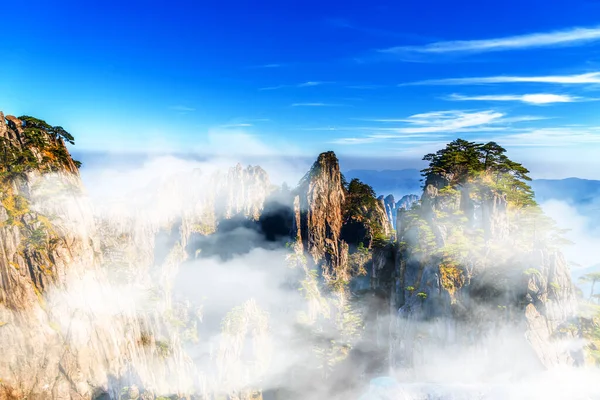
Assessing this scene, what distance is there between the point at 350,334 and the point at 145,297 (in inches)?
1430

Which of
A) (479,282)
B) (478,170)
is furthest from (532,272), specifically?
(478,170)

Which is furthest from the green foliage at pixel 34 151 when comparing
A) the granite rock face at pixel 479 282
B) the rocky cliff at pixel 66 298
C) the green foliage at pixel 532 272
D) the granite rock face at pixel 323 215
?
the green foliage at pixel 532 272

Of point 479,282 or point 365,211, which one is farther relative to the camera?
point 365,211

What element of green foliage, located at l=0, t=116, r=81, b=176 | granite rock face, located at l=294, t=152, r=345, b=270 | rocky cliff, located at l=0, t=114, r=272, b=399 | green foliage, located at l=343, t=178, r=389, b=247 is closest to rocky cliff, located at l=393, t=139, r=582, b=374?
green foliage, located at l=343, t=178, r=389, b=247

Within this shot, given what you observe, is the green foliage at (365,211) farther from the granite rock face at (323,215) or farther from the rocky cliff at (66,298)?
the rocky cliff at (66,298)

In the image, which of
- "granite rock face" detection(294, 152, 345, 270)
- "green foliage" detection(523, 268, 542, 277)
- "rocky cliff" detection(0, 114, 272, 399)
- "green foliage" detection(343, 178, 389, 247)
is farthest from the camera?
"granite rock face" detection(294, 152, 345, 270)

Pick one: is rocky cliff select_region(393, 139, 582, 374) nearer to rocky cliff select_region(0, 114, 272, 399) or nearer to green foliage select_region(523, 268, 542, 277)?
green foliage select_region(523, 268, 542, 277)

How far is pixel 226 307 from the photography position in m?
70.0

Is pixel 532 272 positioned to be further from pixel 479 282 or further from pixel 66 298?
pixel 66 298

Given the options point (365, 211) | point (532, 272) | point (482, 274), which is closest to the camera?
point (532, 272)

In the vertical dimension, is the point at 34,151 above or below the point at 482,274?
above

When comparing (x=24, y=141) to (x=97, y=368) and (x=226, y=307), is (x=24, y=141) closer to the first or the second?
(x=97, y=368)

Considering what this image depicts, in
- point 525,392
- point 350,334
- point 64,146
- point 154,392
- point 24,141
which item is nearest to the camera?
point 525,392

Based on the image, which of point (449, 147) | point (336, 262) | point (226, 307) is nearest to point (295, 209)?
point (336, 262)
